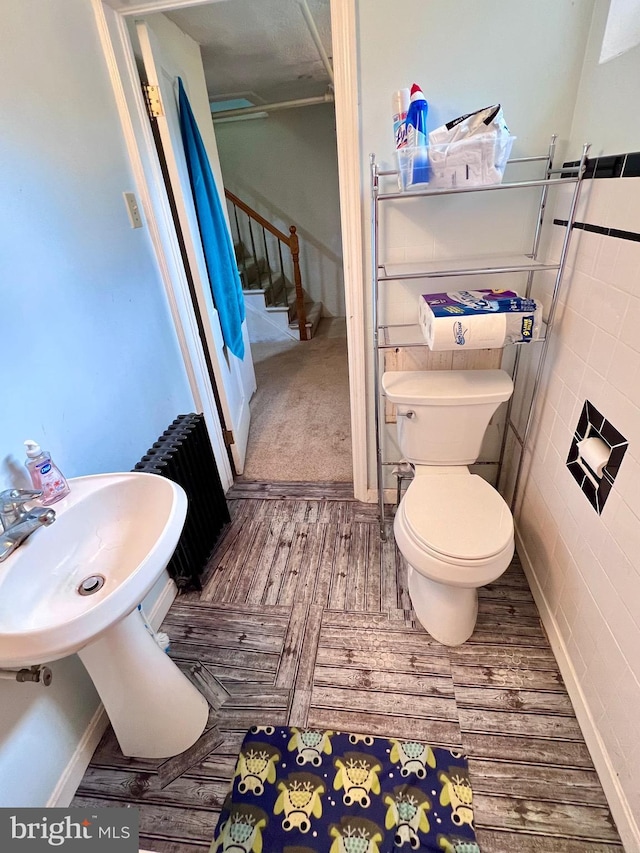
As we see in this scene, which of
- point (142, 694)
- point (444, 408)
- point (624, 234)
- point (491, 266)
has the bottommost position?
point (142, 694)

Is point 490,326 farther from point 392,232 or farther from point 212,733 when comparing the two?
point 212,733

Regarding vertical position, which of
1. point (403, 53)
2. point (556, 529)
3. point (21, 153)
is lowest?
point (556, 529)

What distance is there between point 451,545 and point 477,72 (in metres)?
1.44

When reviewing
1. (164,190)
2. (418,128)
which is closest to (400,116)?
(418,128)

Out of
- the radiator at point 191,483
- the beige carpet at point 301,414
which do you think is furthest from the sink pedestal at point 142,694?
the beige carpet at point 301,414

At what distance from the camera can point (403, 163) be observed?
47.4 inches

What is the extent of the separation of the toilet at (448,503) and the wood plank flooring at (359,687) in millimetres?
152

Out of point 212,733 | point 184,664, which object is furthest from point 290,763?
point 184,664

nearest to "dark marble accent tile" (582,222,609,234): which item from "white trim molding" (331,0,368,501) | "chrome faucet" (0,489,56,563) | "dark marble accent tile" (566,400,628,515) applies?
"dark marble accent tile" (566,400,628,515)

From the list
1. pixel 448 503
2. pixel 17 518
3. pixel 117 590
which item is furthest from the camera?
pixel 448 503

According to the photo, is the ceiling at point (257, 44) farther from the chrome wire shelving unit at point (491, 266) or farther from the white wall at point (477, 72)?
the chrome wire shelving unit at point (491, 266)

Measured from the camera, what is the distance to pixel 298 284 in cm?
401

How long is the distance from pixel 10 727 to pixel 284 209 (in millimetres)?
4795

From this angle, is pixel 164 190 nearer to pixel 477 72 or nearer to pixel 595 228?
pixel 477 72
